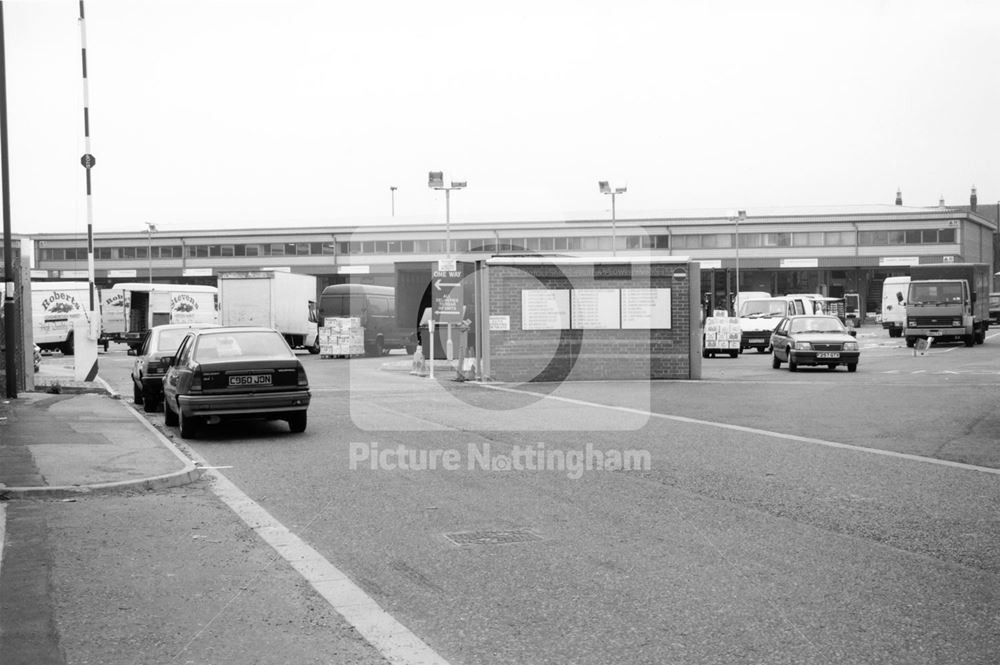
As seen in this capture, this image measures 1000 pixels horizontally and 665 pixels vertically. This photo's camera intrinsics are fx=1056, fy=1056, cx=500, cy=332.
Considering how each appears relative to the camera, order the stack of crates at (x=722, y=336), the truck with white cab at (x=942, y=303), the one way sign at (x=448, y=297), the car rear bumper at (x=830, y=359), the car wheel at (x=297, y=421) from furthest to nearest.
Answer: the truck with white cab at (x=942, y=303) < the stack of crates at (x=722, y=336) < the car rear bumper at (x=830, y=359) < the one way sign at (x=448, y=297) < the car wheel at (x=297, y=421)

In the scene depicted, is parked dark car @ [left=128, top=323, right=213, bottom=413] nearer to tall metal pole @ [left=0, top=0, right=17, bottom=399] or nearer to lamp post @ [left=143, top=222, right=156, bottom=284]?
tall metal pole @ [left=0, top=0, right=17, bottom=399]

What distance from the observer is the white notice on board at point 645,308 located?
83.5ft

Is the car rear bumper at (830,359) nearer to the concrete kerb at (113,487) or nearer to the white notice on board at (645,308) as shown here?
the white notice on board at (645,308)

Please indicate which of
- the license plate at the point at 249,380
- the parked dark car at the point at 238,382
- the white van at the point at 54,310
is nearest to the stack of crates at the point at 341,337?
the white van at the point at 54,310

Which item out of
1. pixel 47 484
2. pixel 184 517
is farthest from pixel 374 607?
pixel 47 484

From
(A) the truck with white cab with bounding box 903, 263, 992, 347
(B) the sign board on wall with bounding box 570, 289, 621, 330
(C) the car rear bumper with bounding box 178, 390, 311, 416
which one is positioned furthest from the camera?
(A) the truck with white cab with bounding box 903, 263, 992, 347

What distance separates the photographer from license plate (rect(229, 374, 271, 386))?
47.7 ft

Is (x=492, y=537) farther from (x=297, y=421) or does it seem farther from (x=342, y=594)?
(x=297, y=421)

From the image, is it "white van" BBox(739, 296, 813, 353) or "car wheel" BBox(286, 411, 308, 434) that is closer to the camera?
"car wheel" BBox(286, 411, 308, 434)

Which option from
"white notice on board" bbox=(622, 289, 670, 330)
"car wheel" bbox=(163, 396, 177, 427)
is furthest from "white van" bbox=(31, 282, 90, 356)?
"car wheel" bbox=(163, 396, 177, 427)

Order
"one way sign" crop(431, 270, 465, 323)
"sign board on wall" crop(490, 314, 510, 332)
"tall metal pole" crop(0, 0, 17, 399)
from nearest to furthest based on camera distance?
"tall metal pole" crop(0, 0, 17, 399)
"sign board on wall" crop(490, 314, 510, 332)
"one way sign" crop(431, 270, 465, 323)

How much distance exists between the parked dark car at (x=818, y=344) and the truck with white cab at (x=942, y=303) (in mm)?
13953

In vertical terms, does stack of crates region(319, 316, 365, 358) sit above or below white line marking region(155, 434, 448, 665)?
above

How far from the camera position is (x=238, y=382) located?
14.6 m
